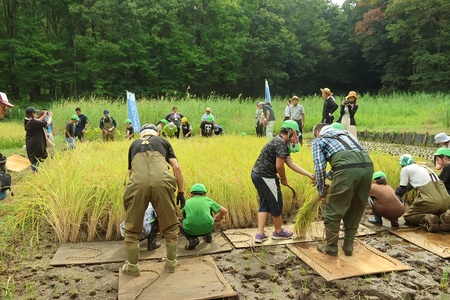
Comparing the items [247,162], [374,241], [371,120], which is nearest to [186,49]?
[371,120]

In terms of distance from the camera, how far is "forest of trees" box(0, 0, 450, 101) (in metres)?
26.4

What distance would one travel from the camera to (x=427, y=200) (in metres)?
4.41

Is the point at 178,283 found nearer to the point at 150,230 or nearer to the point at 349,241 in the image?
the point at 150,230

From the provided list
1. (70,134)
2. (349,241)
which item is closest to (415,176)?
(349,241)

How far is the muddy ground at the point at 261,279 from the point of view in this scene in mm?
3043

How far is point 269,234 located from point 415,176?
6.41 ft

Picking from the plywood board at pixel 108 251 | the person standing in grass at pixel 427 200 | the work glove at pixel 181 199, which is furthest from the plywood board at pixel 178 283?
the person standing in grass at pixel 427 200

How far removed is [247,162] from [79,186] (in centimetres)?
255

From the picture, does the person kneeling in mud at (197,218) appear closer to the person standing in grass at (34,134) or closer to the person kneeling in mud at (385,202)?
the person kneeling in mud at (385,202)

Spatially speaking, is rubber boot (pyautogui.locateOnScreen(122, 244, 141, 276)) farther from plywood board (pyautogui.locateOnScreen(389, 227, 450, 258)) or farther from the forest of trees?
the forest of trees

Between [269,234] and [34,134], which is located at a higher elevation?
[34,134]

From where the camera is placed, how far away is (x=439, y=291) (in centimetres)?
308

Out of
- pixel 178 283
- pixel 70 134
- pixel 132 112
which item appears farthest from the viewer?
pixel 132 112

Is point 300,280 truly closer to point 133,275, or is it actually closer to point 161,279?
point 161,279
